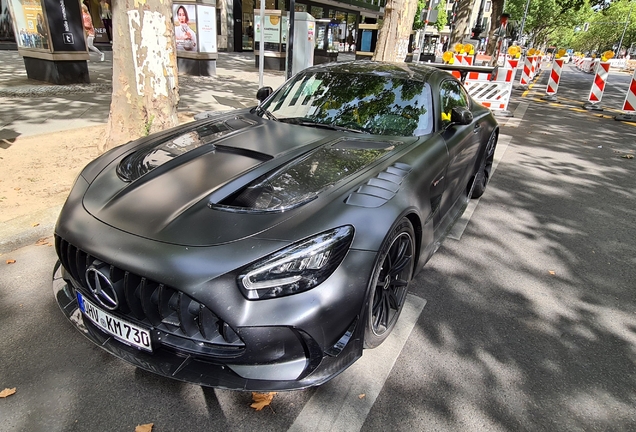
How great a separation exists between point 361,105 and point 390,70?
0.60 metres

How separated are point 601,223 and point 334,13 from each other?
29375 millimetres

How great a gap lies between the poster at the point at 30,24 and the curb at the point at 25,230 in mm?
7600

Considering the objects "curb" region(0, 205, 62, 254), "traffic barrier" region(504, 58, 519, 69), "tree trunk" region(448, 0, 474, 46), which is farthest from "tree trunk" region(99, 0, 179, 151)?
"tree trunk" region(448, 0, 474, 46)

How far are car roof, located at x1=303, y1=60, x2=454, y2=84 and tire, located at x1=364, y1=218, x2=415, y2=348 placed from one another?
5.37 feet

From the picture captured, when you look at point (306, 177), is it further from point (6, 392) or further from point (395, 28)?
point (395, 28)

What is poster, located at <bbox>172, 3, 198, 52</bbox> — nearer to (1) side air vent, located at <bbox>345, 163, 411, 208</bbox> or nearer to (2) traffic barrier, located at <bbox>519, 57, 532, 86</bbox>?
(1) side air vent, located at <bbox>345, 163, 411, 208</bbox>

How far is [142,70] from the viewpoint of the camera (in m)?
4.87

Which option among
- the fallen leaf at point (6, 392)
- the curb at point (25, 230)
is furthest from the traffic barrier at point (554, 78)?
the fallen leaf at point (6, 392)

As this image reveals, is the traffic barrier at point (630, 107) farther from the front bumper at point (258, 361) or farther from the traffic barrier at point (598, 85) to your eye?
the front bumper at point (258, 361)

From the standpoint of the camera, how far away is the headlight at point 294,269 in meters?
1.65

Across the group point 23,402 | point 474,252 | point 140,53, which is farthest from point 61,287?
point 140,53

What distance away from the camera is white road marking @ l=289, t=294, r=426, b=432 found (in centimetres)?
188

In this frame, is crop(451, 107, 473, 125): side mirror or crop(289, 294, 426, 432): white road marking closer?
crop(289, 294, 426, 432): white road marking

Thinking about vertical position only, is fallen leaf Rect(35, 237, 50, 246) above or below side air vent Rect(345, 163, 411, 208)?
below
